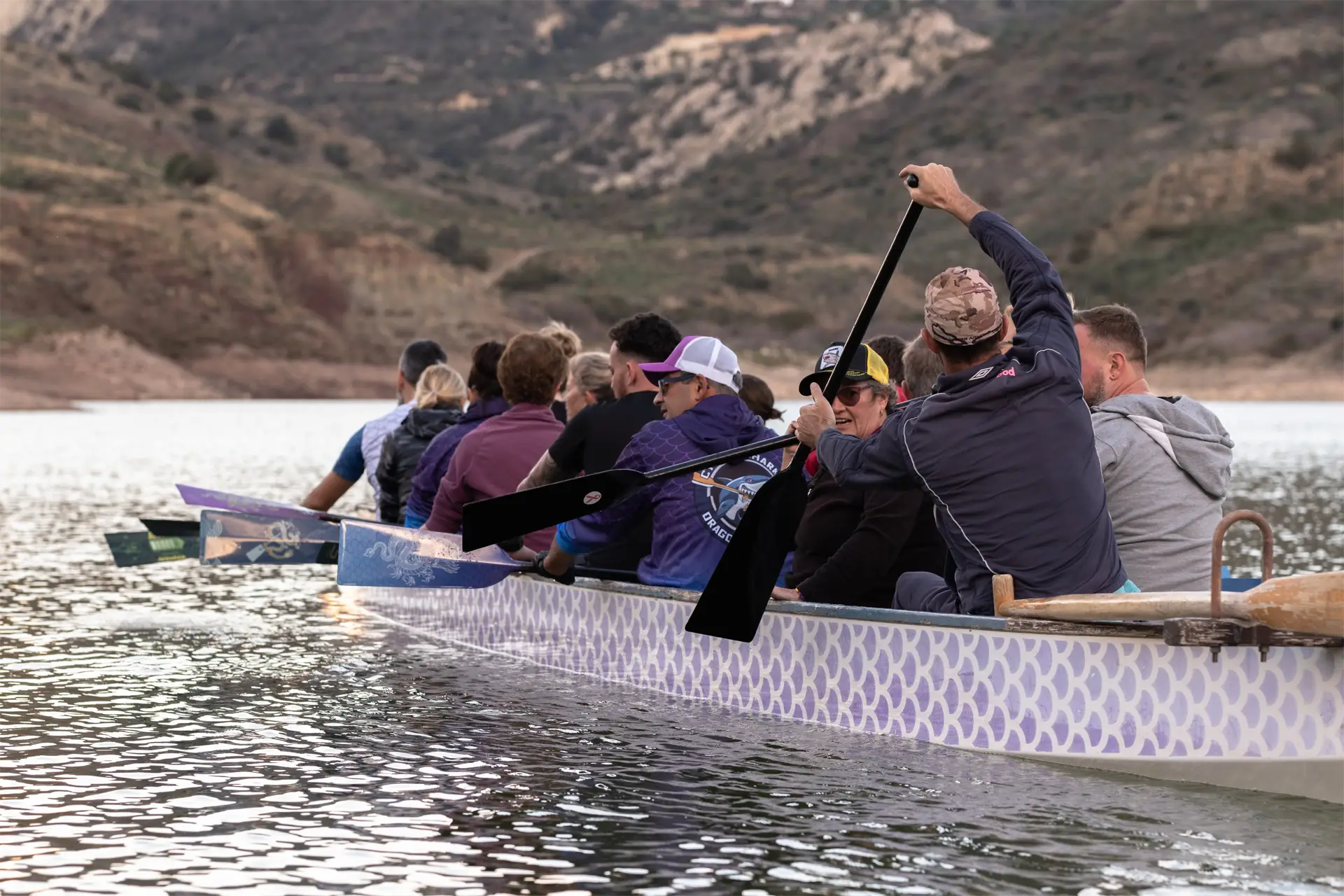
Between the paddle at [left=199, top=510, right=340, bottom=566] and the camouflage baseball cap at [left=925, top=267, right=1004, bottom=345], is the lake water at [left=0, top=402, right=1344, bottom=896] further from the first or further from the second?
the camouflage baseball cap at [left=925, top=267, right=1004, bottom=345]

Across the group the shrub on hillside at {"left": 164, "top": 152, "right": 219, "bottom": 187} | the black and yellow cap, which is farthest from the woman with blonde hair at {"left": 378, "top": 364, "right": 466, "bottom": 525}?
the shrub on hillside at {"left": 164, "top": 152, "right": 219, "bottom": 187}

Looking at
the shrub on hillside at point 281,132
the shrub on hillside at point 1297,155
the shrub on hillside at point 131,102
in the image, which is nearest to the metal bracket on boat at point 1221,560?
the shrub on hillside at point 1297,155

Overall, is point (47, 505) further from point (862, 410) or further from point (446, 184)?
point (446, 184)

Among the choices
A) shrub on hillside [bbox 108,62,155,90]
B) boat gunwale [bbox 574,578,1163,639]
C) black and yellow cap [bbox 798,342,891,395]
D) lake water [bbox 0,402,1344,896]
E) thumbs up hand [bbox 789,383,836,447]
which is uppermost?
shrub on hillside [bbox 108,62,155,90]

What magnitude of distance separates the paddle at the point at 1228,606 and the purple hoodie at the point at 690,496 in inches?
83.1

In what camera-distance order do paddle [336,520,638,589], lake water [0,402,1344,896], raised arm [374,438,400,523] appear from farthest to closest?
raised arm [374,438,400,523]
paddle [336,520,638,589]
lake water [0,402,1344,896]

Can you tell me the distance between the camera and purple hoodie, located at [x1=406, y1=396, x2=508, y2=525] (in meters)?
12.4

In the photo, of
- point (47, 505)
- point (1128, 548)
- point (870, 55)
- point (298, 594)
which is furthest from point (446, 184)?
point (1128, 548)

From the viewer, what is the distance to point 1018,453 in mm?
7785

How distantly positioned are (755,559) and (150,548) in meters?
7.59

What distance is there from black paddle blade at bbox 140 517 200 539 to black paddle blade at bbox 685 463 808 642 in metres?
7.15

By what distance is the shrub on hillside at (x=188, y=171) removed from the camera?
97.4 metres

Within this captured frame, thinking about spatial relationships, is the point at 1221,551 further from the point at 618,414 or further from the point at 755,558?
the point at 618,414

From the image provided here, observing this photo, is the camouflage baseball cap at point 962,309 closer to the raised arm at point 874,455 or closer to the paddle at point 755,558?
the raised arm at point 874,455
